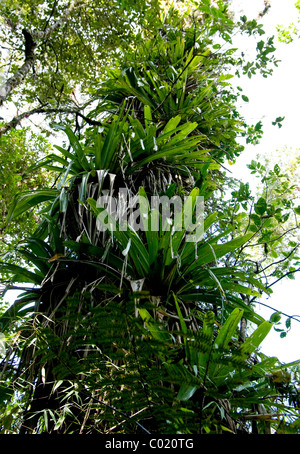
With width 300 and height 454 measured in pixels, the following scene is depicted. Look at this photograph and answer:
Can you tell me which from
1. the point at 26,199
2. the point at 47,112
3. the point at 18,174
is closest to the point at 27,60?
the point at 47,112

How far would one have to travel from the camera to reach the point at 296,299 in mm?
1915

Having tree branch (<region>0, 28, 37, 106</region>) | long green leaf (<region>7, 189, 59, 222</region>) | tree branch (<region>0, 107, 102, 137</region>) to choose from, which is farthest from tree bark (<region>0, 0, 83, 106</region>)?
long green leaf (<region>7, 189, 59, 222</region>)

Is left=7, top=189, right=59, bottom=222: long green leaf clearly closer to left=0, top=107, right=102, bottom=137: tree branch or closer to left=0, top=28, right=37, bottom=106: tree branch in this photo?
left=0, top=107, right=102, bottom=137: tree branch

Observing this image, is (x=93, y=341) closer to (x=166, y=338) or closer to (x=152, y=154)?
(x=166, y=338)

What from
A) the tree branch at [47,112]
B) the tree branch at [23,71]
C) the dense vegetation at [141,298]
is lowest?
the dense vegetation at [141,298]

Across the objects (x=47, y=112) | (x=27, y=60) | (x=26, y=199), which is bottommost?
(x=26, y=199)

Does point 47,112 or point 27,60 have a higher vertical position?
point 27,60

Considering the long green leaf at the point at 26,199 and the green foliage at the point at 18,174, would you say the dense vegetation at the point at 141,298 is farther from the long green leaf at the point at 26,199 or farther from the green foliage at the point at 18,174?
the green foliage at the point at 18,174

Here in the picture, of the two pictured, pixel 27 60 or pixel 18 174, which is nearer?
pixel 27 60

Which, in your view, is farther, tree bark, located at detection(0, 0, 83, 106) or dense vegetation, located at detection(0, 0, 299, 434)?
tree bark, located at detection(0, 0, 83, 106)

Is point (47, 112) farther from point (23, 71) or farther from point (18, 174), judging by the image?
point (18, 174)

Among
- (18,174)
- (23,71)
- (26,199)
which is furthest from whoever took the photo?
(18,174)

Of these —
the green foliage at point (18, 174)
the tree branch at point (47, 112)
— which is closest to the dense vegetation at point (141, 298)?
the tree branch at point (47, 112)

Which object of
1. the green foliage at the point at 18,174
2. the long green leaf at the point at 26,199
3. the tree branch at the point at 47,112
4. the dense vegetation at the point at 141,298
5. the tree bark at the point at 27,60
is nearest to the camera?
the dense vegetation at the point at 141,298
